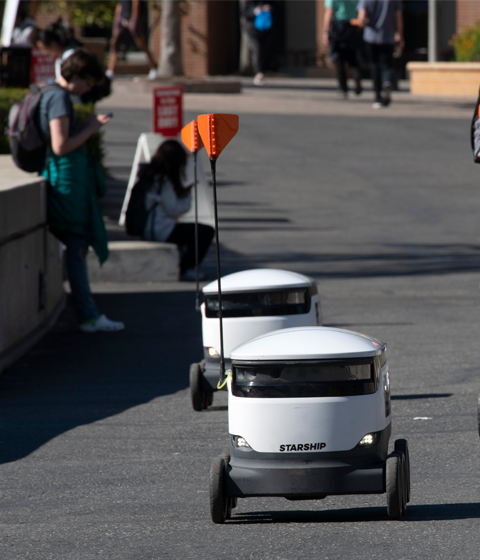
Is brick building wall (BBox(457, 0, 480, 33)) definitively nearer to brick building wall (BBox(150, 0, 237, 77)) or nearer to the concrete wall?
brick building wall (BBox(150, 0, 237, 77))

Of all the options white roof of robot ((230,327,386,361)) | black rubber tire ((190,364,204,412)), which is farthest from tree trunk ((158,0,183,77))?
white roof of robot ((230,327,386,361))

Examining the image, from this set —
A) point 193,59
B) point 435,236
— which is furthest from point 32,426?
point 193,59

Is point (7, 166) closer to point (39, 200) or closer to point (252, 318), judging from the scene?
point (39, 200)

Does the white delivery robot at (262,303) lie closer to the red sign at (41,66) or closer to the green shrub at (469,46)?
the red sign at (41,66)

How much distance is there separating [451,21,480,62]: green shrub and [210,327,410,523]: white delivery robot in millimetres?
24124

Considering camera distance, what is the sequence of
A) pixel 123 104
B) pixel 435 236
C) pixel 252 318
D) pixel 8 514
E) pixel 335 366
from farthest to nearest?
1. pixel 123 104
2. pixel 435 236
3. pixel 252 318
4. pixel 8 514
5. pixel 335 366

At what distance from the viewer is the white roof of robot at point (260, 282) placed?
535 centimetres

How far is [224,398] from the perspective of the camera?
6.27 meters

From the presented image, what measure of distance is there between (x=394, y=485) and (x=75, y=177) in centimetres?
485

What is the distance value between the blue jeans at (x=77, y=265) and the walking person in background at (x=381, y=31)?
13119mm

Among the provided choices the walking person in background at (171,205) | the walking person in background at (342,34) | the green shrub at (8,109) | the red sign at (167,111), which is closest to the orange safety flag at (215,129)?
the walking person in background at (171,205)

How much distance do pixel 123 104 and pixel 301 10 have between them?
52.6ft

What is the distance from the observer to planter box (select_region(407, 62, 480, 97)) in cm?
→ 2488

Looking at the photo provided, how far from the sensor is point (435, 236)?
13.1 meters
